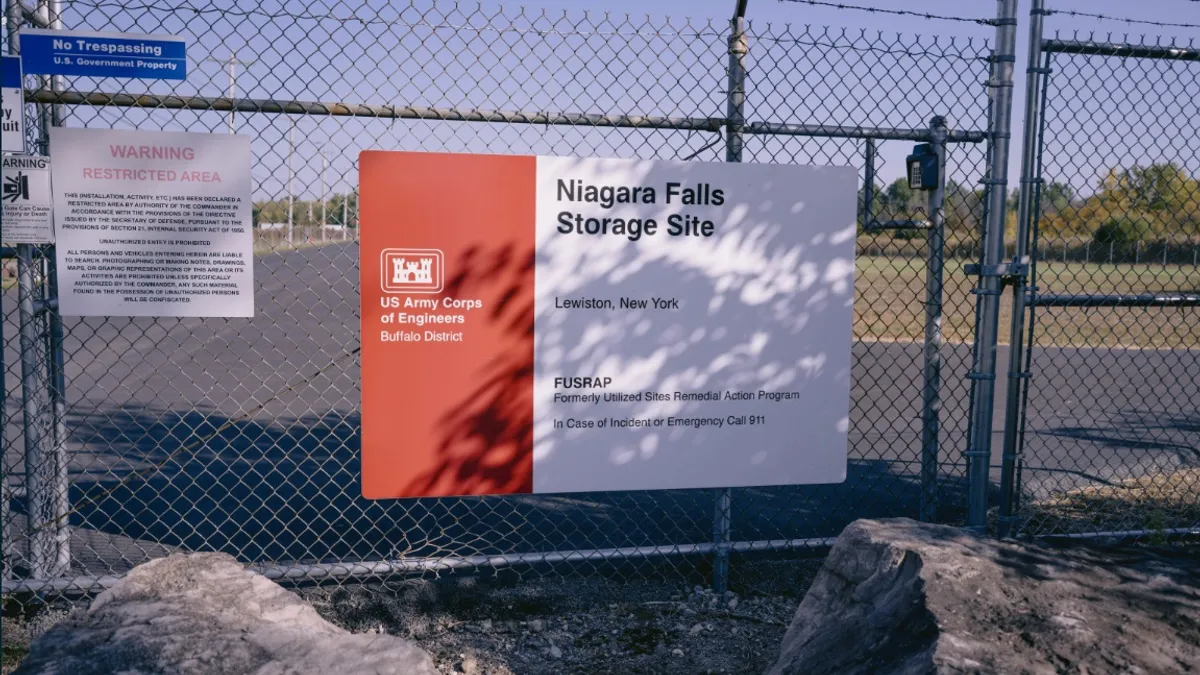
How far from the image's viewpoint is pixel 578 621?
4.55 metres

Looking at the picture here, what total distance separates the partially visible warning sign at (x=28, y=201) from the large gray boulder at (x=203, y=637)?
4.74ft

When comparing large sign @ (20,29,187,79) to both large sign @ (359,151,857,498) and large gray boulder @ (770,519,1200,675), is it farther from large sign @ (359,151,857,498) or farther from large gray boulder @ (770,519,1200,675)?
large gray boulder @ (770,519,1200,675)

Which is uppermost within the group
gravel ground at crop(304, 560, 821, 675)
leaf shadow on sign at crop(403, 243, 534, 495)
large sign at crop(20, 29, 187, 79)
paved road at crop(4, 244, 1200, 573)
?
large sign at crop(20, 29, 187, 79)

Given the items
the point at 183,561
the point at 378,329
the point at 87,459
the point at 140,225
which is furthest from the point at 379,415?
the point at 87,459

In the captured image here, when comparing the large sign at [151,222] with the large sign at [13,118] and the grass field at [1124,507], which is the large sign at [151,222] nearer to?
the large sign at [13,118]

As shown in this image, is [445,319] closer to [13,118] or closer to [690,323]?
[690,323]

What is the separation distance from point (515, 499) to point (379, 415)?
8.25ft

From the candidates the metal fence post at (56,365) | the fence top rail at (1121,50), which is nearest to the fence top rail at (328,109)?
the metal fence post at (56,365)

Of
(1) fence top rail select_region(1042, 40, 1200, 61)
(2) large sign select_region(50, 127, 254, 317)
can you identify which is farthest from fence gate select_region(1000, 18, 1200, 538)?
(2) large sign select_region(50, 127, 254, 317)

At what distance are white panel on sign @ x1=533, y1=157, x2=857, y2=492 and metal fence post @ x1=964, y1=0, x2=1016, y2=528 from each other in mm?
611

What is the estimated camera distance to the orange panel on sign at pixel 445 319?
4.03m

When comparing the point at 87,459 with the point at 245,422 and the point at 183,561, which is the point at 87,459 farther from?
the point at 183,561

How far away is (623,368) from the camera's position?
432 centimetres

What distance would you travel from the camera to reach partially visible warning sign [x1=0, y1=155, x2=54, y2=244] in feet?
12.4
